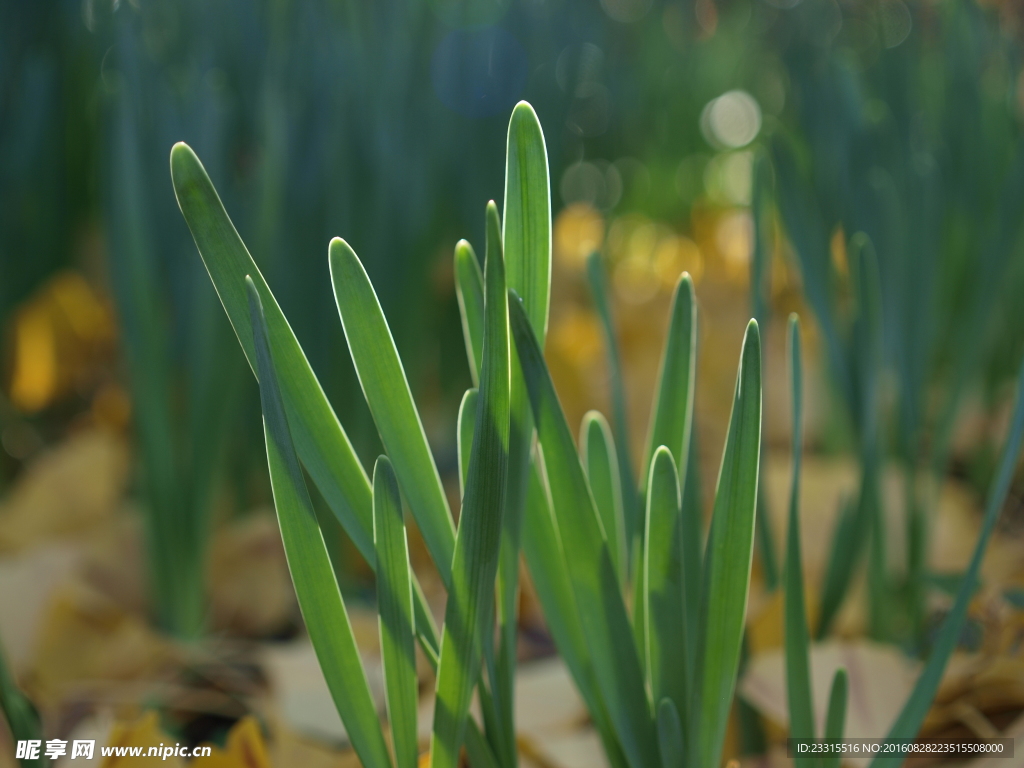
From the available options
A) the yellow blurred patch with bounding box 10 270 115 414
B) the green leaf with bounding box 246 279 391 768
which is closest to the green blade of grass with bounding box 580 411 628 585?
the green leaf with bounding box 246 279 391 768

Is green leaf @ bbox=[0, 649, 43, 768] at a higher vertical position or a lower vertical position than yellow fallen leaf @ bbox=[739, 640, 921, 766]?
higher

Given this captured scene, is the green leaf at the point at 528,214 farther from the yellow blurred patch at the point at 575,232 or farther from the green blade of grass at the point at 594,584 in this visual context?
the yellow blurred patch at the point at 575,232

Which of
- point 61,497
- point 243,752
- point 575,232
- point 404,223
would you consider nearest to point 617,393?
point 243,752

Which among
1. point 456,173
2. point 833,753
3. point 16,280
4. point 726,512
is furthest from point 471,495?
point 16,280

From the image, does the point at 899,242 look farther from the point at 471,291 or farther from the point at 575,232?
the point at 575,232

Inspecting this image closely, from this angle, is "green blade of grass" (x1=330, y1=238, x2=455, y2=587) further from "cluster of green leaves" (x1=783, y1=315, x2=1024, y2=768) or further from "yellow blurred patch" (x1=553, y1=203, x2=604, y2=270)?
"yellow blurred patch" (x1=553, y1=203, x2=604, y2=270)

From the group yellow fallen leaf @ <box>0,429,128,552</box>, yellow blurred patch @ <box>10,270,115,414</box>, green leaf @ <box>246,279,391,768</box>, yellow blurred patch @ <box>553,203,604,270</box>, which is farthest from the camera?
yellow blurred patch @ <box>553,203,604,270</box>
